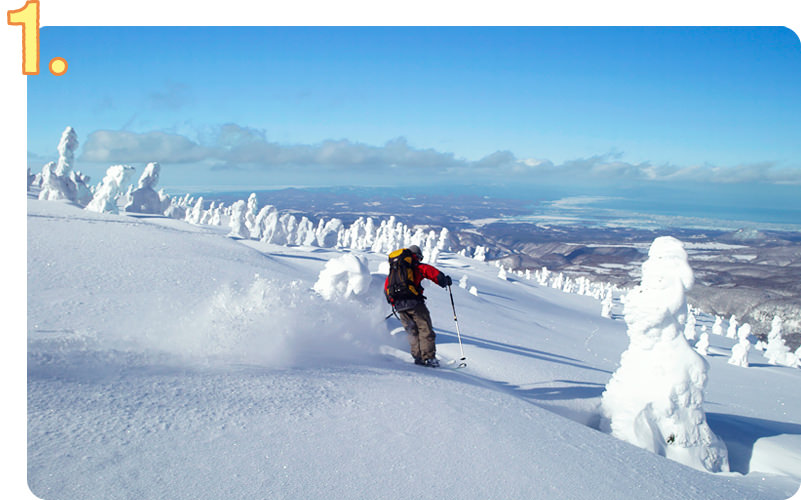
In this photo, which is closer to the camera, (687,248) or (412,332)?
(412,332)

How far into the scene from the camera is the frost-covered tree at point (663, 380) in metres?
6.49

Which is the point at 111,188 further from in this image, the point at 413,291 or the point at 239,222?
the point at 413,291

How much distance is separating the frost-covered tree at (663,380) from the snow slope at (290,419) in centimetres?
65

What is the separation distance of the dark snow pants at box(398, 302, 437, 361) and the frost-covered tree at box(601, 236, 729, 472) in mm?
3110

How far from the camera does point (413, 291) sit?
671cm

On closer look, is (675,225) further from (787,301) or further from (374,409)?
(374,409)

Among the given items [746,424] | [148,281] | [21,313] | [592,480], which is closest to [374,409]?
[592,480]

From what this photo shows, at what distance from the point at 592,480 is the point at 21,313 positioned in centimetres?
564

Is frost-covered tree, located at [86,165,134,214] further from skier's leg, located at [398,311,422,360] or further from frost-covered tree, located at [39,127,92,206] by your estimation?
skier's leg, located at [398,311,422,360]

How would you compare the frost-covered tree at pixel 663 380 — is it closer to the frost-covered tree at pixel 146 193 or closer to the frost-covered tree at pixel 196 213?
the frost-covered tree at pixel 146 193

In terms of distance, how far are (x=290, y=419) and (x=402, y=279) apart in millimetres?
3337

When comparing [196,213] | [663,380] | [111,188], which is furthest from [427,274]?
[196,213]

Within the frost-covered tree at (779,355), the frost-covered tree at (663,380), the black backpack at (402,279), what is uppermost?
the black backpack at (402,279)

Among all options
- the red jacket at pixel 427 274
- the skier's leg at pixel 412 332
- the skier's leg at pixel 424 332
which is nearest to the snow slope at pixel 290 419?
the skier's leg at pixel 412 332
